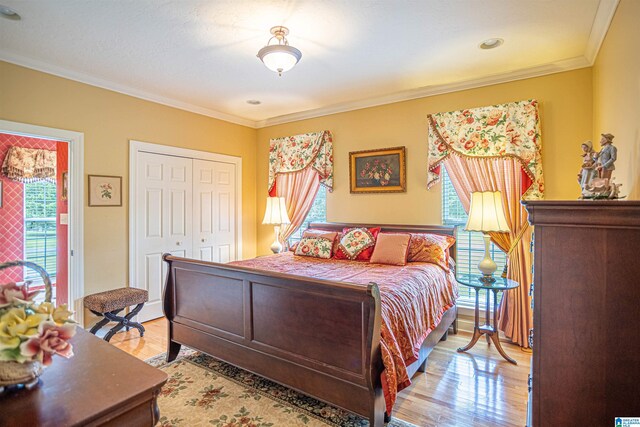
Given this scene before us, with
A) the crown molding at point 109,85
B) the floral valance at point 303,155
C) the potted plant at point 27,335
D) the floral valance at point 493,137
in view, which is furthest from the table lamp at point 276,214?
the potted plant at point 27,335

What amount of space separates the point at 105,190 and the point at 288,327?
277 centimetres

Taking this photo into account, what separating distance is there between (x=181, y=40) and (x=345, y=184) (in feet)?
8.27

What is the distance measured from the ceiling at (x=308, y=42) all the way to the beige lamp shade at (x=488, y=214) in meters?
1.30

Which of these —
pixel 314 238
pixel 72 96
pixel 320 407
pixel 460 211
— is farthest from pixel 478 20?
pixel 72 96

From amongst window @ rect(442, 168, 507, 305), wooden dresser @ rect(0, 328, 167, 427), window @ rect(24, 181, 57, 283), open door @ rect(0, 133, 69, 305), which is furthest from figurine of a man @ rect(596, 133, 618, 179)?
window @ rect(24, 181, 57, 283)

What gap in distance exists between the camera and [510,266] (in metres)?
3.20

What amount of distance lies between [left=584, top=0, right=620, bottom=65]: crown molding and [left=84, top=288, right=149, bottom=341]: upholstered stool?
15.2 feet

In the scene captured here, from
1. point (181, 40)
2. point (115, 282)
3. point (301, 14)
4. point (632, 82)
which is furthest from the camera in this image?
point (115, 282)

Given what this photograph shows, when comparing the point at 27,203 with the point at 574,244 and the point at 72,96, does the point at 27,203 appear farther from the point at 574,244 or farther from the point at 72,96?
the point at 574,244

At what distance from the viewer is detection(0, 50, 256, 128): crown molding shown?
293 cm

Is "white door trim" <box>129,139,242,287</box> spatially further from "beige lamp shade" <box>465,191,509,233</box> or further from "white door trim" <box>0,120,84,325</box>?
"beige lamp shade" <box>465,191,509,233</box>

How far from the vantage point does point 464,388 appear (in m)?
2.37

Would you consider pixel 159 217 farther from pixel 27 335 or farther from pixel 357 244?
pixel 27 335

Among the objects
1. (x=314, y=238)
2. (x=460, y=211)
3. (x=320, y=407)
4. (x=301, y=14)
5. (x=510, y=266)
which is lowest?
(x=320, y=407)
